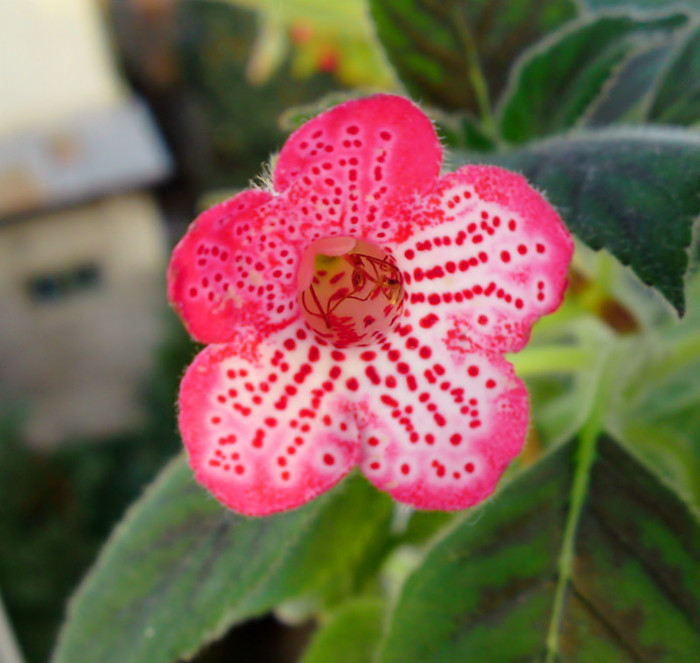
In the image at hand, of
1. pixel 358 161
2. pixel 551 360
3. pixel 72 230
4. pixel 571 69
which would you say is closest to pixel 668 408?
pixel 551 360

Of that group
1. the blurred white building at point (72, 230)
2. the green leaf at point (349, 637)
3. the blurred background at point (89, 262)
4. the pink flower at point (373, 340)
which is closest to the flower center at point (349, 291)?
the pink flower at point (373, 340)

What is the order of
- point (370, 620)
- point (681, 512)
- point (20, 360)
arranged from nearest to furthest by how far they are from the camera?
point (681, 512) → point (370, 620) → point (20, 360)

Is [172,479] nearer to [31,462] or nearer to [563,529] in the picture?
[563,529]

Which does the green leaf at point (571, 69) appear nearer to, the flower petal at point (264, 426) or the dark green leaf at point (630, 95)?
the dark green leaf at point (630, 95)

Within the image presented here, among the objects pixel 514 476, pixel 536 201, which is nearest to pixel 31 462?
pixel 514 476

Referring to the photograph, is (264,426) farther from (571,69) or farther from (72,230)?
(72,230)

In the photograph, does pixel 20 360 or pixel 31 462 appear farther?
pixel 20 360

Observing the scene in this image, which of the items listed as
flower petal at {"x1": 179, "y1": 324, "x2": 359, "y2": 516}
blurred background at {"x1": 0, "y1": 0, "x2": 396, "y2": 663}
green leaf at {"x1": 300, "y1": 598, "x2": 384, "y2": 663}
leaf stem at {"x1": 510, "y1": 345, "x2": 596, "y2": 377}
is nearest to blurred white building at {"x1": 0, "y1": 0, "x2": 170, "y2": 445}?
blurred background at {"x1": 0, "y1": 0, "x2": 396, "y2": 663}
